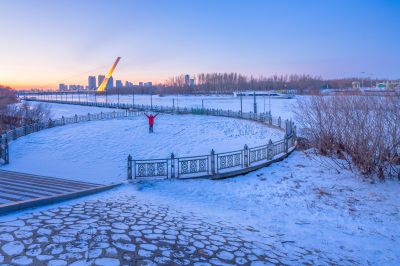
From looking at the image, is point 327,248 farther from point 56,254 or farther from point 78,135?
point 78,135

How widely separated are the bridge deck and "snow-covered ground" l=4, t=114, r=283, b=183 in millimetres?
1659

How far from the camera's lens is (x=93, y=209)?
260 inches

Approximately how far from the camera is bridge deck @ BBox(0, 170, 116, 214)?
6.24m

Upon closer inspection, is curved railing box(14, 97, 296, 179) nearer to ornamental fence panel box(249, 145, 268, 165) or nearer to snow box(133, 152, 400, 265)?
ornamental fence panel box(249, 145, 268, 165)

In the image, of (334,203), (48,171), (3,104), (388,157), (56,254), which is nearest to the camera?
(56,254)

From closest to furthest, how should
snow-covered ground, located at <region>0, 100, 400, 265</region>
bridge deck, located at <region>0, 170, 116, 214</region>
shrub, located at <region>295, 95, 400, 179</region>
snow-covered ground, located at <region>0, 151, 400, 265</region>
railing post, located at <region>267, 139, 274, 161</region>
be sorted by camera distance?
snow-covered ground, located at <region>0, 151, 400, 265</region> < snow-covered ground, located at <region>0, 100, 400, 265</region> < bridge deck, located at <region>0, 170, 116, 214</region> < shrub, located at <region>295, 95, 400, 179</region> < railing post, located at <region>267, 139, 274, 161</region>

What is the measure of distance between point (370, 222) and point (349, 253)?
6.44 ft

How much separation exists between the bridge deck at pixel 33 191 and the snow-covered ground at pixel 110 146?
1659mm

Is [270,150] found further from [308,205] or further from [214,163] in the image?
[308,205]

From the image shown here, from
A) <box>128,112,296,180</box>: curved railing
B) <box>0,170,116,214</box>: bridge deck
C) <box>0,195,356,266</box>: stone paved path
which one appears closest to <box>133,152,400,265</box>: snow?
<box>128,112,296,180</box>: curved railing

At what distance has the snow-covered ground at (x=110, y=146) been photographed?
12.7 meters

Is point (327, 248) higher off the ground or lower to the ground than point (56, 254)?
lower

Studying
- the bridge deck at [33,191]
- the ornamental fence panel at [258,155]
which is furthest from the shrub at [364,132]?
the bridge deck at [33,191]

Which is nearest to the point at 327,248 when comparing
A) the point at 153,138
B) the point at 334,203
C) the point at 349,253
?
the point at 349,253
